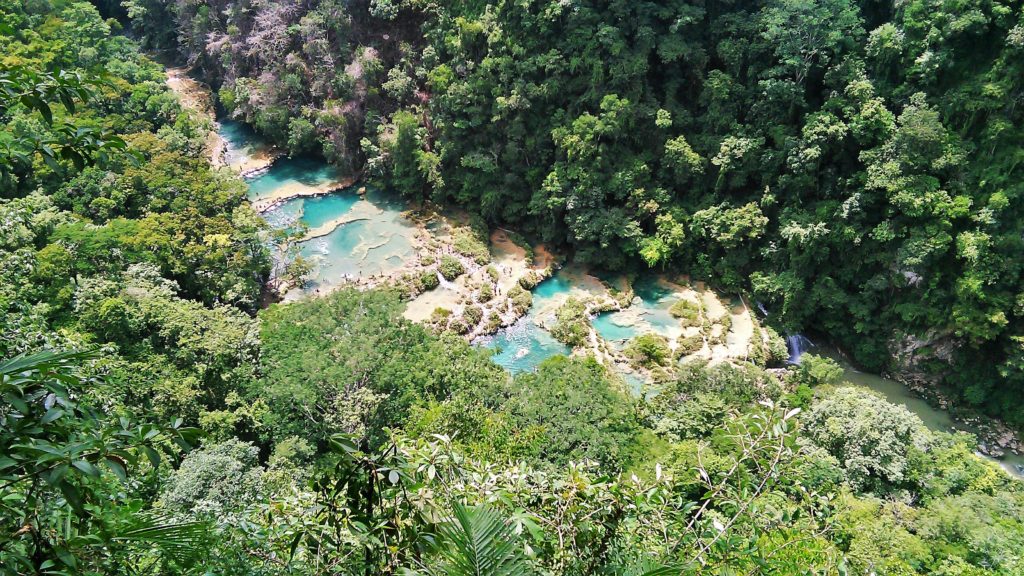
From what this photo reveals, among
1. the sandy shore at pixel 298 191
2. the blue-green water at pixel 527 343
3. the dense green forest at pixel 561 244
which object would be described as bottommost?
the blue-green water at pixel 527 343

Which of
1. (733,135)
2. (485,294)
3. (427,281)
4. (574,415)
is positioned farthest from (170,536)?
(733,135)

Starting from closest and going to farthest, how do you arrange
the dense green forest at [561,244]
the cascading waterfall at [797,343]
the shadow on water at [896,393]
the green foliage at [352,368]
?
the dense green forest at [561,244] < the green foliage at [352,368] < the shadow on water at [896,393] < the cascading waterfall at [797,343]

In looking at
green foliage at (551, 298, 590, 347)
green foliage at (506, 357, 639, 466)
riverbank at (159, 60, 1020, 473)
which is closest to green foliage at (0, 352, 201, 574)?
green foliage at (506, 357, 639, 466)

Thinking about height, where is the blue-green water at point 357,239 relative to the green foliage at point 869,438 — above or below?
below

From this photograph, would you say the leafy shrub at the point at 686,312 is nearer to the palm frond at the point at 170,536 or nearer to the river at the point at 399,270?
the river at the point at 399,270

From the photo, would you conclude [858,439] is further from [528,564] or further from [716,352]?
[528,564]

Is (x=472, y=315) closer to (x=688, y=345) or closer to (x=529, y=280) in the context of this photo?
(x=529, y=280)

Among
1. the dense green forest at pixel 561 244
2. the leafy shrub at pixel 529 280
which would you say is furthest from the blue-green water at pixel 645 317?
the leafy shrub at pixel 529 280
